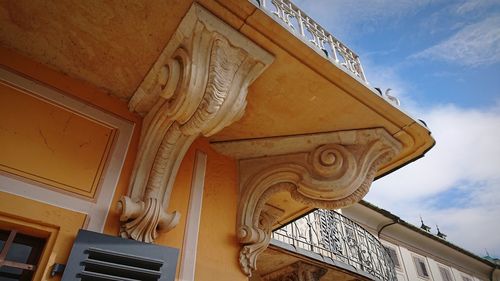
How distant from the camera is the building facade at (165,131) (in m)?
2.21

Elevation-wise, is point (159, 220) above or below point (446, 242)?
below

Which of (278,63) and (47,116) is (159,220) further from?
(278,63)

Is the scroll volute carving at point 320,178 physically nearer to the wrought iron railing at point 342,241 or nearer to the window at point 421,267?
the wrought iron railing at point 342,241

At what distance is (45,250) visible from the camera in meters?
2.10

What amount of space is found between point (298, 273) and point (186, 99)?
5.68m

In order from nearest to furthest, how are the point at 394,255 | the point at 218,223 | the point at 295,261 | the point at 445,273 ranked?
the point at 218,223 → the point at 295,261 → the point at 394,255 → the point at 445,273

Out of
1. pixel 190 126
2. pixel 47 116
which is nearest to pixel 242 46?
pixel 190 126

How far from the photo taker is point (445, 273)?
15148mm

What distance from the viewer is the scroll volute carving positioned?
3.03m

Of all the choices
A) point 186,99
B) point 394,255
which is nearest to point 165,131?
point 186,99

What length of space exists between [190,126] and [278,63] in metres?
0.84

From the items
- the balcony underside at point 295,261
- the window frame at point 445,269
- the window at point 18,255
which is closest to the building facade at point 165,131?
the window at point 18,255

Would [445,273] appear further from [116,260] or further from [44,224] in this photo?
[44,224]

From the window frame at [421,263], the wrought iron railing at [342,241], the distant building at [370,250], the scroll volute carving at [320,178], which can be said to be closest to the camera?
the scroll volute carving at [320,178]
